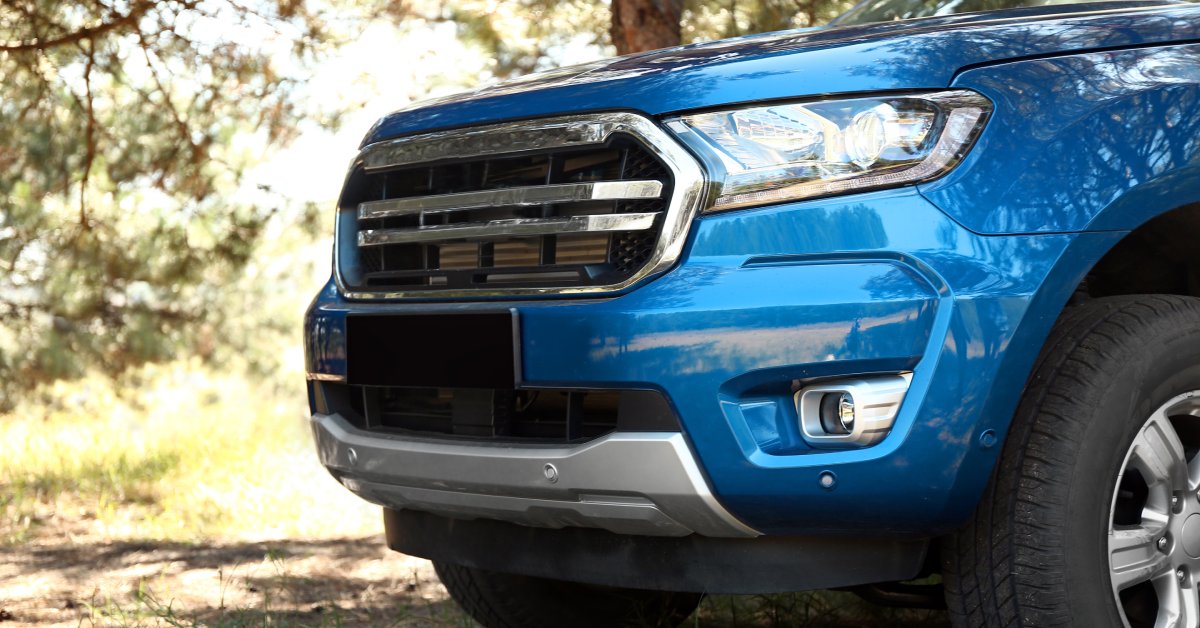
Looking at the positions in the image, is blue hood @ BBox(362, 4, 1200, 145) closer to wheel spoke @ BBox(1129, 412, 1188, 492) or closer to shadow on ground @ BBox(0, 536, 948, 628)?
wheel spoke @ BBox(1129, 412, 1188, 492)

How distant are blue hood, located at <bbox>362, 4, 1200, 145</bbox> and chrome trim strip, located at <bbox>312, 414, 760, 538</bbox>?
672 millimetres

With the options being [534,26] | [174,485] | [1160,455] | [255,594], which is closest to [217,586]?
[255,594]

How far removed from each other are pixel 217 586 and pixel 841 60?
2963 millimetres

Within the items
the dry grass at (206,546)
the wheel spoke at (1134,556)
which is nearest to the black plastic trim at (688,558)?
the wheel spoke at (1134,556)

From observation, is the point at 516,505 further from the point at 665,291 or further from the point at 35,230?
the point at 35,230

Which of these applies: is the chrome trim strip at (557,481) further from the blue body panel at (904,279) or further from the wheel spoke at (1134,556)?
the wheel spoke at (1134,556)

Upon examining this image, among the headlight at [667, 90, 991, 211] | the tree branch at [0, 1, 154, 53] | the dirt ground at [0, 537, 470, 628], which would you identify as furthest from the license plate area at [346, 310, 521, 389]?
the tree branch at [0, 1, 154, 53]

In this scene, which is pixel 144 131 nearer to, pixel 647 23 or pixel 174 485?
pixel 174 485

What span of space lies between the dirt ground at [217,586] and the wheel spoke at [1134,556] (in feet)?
6.63

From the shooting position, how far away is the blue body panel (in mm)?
2111

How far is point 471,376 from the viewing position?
2.48m

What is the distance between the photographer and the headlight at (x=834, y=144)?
86.0 inches

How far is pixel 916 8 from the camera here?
374 centimetres

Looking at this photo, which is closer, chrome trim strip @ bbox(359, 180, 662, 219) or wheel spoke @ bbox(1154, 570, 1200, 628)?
chrome trim strip @ bbox(359, 180, 662, 219)
